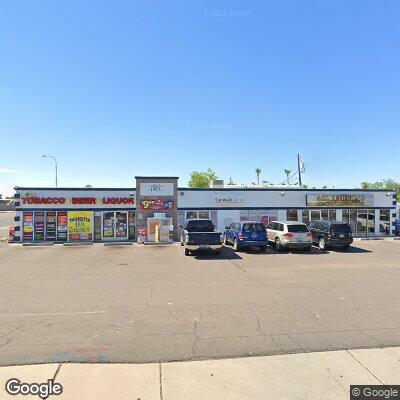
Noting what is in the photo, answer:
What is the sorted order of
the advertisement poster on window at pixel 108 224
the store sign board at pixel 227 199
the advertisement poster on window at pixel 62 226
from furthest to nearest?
1. the store sign board at pixel 227 199
2. the advertisement poster on window at pixel 108 224
3. the advertisement poster on window at pixel 62 226

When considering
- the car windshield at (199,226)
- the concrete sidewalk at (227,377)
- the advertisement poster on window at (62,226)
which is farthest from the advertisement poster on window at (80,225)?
the concrete sidewalk at (227,377)

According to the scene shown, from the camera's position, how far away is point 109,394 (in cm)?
451

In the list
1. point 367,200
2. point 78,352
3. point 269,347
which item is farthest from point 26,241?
point 367,200

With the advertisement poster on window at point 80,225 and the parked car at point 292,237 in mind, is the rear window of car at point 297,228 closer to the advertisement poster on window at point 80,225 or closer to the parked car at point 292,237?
the parked car at point 292,237

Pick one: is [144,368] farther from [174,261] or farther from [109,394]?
[174,261]

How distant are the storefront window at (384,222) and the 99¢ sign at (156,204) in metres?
18.6

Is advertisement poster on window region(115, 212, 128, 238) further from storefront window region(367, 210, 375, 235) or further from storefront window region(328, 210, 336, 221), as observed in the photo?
storefront window region(367, 210, 375, 235)

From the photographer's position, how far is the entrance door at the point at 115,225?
25.9m

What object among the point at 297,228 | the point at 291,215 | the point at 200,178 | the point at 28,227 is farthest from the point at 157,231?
the point at 200,178

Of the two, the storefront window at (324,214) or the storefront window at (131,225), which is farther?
the storefront window at (324,214)

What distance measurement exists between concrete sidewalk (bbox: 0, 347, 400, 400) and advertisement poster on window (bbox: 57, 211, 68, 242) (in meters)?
21.5

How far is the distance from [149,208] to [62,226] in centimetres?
666

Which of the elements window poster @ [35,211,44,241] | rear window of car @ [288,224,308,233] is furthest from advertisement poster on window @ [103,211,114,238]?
rear window of car @ [288,224,308,233]

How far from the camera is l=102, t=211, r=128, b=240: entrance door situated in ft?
84.9
